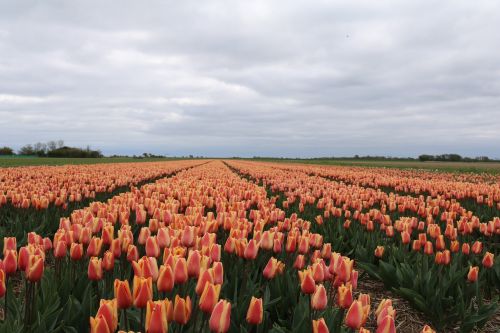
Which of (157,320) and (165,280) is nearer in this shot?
(157,320)

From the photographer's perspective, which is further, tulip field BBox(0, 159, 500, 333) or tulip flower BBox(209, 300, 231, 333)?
tulip field BBox(0, 159, 500, 333)

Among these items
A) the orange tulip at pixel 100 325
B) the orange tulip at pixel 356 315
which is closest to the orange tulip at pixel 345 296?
the orange tulip at pixel 356 315

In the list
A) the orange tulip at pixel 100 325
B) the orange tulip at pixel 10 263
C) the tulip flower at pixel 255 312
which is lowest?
the tulip flower at pixel 255 312

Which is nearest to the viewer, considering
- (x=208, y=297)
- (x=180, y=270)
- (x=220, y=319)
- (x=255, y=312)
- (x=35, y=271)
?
(x=220, y=319)

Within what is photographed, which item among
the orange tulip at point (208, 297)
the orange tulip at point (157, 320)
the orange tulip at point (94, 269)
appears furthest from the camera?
the orange tulip at point (94, 269)

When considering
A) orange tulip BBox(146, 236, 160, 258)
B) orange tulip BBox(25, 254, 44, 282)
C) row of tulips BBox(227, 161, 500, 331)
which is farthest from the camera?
row of tulips BBox(227, 161, 500, 331)

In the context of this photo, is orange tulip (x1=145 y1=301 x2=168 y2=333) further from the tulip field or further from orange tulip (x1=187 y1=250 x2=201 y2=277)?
orange tulip (x1=187 y1=250 x2=201 y2=277)

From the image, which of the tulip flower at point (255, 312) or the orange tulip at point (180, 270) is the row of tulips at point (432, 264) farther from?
the orange tulip at point (180, 270)

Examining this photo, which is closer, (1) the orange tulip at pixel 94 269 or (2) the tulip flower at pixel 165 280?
(2) the tulip flower at pixel 165 280

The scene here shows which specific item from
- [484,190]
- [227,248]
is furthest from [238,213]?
[484,190]

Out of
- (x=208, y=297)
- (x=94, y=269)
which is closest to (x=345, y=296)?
(x=208, y=297)

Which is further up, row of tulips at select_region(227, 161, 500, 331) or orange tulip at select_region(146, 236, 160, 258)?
orange tulip at select_region(146, 236, 160, 258)

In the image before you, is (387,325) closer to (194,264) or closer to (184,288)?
(194,264)

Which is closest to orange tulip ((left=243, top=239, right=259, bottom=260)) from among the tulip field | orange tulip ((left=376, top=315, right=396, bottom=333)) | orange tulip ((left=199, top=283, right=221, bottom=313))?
the tulip field
